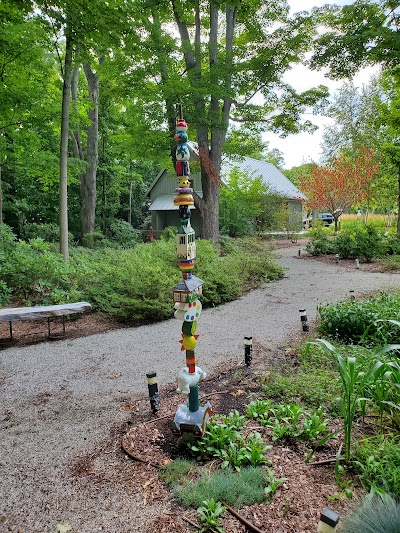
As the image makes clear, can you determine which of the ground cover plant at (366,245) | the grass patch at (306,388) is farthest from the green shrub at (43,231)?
the grass patch at (306,388)

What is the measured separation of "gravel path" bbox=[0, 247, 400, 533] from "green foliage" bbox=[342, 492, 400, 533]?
3.74 feet

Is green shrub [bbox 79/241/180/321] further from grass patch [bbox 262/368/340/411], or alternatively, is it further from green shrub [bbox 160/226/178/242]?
grass patch [bbox 262/368/340/411]

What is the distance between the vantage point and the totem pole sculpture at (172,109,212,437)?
2654 millimetres

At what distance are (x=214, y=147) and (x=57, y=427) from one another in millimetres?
12296

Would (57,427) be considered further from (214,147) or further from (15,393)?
(214,147)

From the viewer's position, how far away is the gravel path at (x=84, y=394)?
2193 mm

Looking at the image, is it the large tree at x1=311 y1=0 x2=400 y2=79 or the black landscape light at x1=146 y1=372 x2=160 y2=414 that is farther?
the large tree at x1=311 y1=0 x2=400 y2=79

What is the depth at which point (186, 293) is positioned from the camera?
267cm

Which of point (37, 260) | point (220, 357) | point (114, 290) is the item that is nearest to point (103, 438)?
point (220, 357)

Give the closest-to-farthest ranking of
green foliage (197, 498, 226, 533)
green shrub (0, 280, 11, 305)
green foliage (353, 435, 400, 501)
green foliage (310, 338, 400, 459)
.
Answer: green foliage (197, 498, 226, 533) → green foliage (353, 435, 400, 501) → green foliage (310, 338, 400, 459) → green shrub (0, 280, 11, 305)

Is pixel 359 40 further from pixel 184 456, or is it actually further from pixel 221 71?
pixel 184 456

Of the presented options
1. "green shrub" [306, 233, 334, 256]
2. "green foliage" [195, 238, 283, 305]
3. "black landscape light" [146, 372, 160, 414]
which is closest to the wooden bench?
"green foliage" [195, 238, 283, 305]

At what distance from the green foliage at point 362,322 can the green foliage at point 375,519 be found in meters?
2.90

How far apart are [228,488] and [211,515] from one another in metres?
0.22
